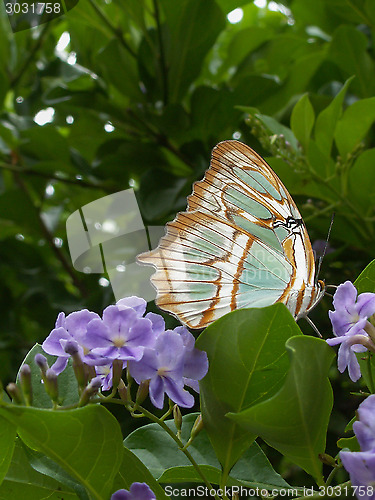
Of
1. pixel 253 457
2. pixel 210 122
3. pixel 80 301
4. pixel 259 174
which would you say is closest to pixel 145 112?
pixel 210 122

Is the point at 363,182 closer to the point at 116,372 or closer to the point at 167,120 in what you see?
the point at 167,120

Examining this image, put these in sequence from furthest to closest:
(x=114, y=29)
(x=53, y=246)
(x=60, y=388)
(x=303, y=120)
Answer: (x=53, y=246)
(x=114, y=29)
(x=303, y=120)
(x=60, y=388)

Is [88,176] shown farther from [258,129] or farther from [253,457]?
[253,457]

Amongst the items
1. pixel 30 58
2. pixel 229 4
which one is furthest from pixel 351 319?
pixel 30 58

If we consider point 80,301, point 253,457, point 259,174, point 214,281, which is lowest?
point 253,457

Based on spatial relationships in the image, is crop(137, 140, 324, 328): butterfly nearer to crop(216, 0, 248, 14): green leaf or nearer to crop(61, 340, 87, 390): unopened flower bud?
crop(61, 340, 87, 390): unopened flower bud
